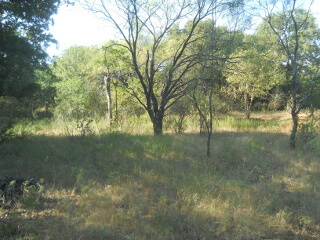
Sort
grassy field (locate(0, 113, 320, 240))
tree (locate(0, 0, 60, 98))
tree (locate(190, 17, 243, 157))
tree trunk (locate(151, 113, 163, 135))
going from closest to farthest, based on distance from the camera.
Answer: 1. grassy field (locate(0, 113, 320, 240))
2. tree (locate(0, 0, 60, 98))
3. tree (locate(190, 17, 243, 157))
4. tree trunk (locate(151, 113, 163, 135))

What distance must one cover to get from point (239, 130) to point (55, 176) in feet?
26.9

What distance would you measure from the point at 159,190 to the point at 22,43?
518 centimetres

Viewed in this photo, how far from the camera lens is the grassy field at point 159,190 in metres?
3.23

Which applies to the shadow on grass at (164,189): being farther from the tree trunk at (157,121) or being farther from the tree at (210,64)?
the tree trunk at (157,121)

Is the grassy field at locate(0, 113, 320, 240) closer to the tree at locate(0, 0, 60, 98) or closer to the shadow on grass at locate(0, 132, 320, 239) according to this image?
the shadow on grass at locate(0, 132, 320, 239)

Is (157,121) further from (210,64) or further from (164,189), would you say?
(164,189)

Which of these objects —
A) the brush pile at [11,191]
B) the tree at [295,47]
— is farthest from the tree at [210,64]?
the brush pile at [11,191]

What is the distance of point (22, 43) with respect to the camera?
6.23m

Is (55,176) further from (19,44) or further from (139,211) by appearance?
(19,44)

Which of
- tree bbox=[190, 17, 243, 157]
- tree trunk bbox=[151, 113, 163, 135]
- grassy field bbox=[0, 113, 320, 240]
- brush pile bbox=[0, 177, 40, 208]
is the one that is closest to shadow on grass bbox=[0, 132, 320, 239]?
grassy field bbox=[0, 113, 320, 240]

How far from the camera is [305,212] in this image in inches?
149

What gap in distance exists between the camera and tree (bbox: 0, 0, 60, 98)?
5914mm

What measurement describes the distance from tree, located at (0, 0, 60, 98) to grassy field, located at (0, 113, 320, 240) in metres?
1.50

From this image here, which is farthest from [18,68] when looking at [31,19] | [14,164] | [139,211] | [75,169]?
[139,211]
